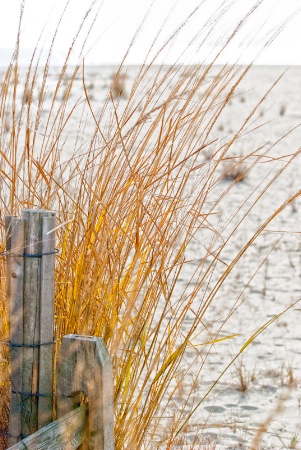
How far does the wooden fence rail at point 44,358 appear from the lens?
1.56m

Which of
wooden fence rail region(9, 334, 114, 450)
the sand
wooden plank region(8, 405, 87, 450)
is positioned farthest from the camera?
the sand

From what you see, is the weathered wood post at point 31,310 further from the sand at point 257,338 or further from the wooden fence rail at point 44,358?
the sand at point 257,338

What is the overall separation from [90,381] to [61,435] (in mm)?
126

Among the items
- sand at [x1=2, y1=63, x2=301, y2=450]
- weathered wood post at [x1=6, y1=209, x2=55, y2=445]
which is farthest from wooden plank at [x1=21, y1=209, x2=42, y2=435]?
sand at [x1=2, y1=63, x2=301, y2=450]

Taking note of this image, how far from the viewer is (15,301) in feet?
5.21

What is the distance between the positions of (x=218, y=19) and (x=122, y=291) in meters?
0.71

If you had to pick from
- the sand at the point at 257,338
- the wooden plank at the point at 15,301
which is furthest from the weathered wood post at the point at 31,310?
the sand at the point at 257,338

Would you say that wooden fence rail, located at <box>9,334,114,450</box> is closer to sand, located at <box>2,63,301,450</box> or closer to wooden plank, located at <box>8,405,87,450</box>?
wooden plank, located at <box>8,405,87,450</box>

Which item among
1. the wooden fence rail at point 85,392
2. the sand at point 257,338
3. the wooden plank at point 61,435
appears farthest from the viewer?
the sand at point 257,338

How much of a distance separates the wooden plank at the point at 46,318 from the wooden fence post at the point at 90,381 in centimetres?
5

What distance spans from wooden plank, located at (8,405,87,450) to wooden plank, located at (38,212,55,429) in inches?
3.4

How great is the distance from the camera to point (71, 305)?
1.75 meters

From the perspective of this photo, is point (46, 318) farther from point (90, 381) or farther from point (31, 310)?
point (90, 381)

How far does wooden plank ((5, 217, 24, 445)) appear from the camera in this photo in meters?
1.58
